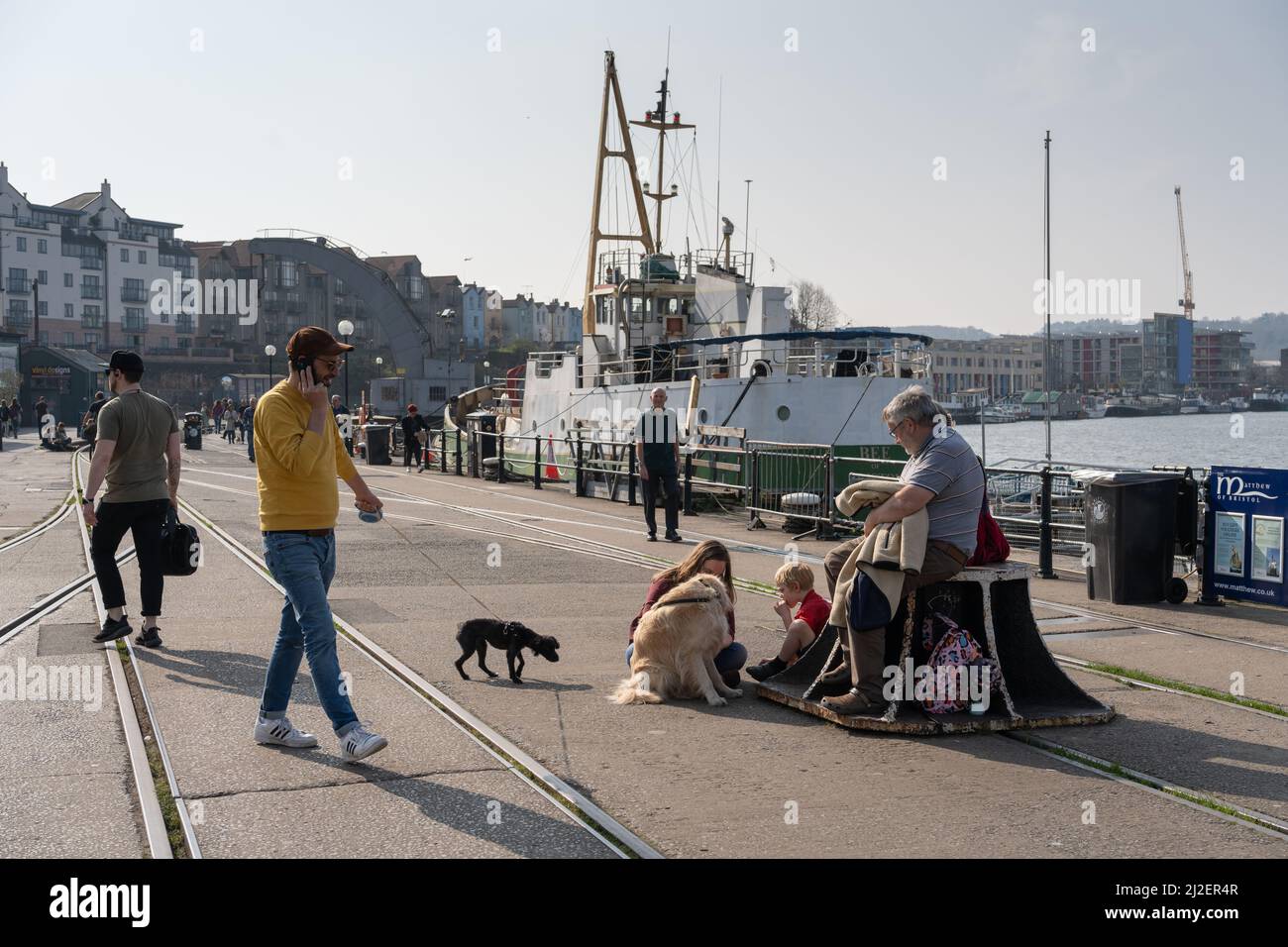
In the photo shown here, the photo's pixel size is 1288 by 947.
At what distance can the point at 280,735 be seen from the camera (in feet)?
19.5

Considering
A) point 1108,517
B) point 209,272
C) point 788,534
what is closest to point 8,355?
point 209,272

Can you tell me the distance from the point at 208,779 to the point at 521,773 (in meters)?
1.35

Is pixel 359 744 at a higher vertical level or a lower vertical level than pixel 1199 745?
higher

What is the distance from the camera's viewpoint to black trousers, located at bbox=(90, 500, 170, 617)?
8.41m

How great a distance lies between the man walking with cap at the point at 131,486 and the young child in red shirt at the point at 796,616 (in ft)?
13.7

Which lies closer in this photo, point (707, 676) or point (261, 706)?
point (261, 706)

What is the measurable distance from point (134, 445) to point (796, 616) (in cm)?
455

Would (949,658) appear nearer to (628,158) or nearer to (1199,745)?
(1199,745)

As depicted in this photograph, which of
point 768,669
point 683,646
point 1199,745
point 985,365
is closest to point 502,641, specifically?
point 683,646

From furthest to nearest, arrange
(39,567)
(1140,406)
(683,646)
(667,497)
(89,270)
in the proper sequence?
(1140,406)
(89,270)
(667,497)
(39,567)
(683,646)

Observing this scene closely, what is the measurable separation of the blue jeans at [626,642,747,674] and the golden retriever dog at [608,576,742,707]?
0.40 feet

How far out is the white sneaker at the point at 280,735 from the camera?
5.93 metres
